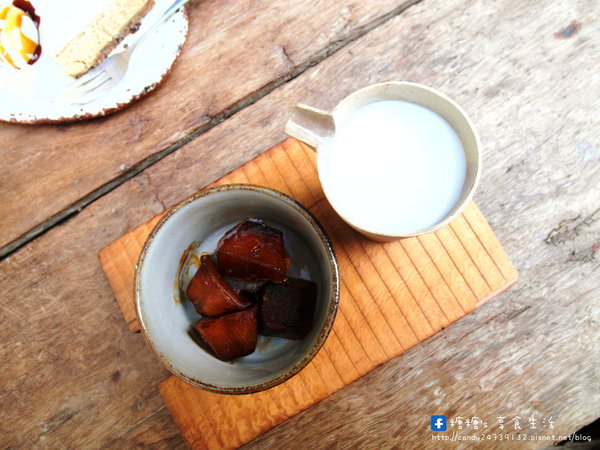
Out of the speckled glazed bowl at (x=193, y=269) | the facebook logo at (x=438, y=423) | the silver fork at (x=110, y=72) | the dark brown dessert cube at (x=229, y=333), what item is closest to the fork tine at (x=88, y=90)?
the silver fork at (x=110, y=72)

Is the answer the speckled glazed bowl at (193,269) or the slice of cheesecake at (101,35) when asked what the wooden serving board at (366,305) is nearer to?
the speckled glazed bowl at (193,269)

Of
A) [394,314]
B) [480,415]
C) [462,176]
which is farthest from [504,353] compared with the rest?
[462,176]

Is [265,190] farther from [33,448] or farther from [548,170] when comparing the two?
[33,448]

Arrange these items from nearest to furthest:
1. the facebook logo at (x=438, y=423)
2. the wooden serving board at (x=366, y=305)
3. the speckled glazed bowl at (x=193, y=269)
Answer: the speckled glazed bowl at (x=193, y=269), the wooden serving board at (x=366, y=305), the facebook logo at (x=438, y=423)

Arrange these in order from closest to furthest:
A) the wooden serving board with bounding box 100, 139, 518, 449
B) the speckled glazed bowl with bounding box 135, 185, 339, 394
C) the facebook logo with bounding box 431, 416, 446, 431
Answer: the speckled glazed bowl with bounding box 135, 185, 339, 394, the wooden serving board with bounding box 100, 139, 518, 449, the facebook logo with bounding box 431, 416, 446, 431

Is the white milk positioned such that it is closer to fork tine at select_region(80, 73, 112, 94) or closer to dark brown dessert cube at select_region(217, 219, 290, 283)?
dark brown dessert cube at select_region(217, 219, 290, 283)

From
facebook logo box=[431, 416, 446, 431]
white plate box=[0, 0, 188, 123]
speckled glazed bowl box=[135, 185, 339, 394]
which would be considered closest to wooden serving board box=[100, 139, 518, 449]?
speckled glazed bowl box=[135, 185, 339, 394]

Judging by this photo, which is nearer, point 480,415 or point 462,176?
point 462,176
